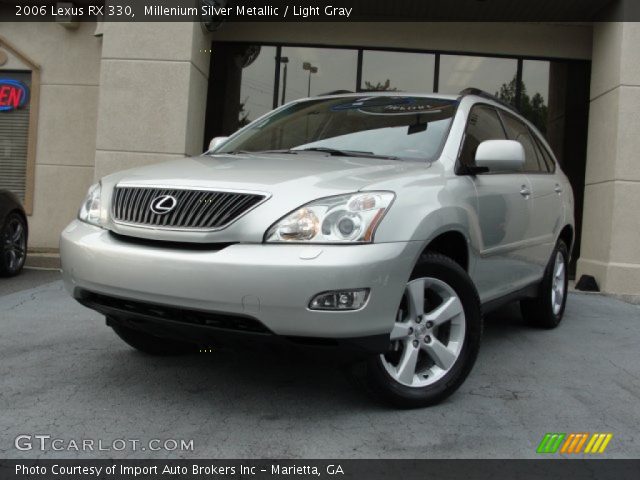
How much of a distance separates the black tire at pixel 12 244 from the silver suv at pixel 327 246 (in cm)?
391

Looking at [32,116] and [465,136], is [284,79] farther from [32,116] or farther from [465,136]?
[465,136]

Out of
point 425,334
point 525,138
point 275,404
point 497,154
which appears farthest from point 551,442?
point 525,138

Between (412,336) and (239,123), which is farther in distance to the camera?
(239,123)

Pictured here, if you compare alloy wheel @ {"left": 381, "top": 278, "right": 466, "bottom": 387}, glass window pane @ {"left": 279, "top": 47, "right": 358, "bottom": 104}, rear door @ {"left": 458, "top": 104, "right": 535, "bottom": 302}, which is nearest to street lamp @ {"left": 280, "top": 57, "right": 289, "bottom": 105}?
glass window pane @ {"left": 279, "top": 47, "right": 358, "bottom": 104}

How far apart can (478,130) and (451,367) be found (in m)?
1.63

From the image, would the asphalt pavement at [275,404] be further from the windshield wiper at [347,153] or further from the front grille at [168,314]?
the windshield wiper at [347,153]

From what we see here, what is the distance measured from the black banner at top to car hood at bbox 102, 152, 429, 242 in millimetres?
5304

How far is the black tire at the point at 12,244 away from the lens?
22.7 ft

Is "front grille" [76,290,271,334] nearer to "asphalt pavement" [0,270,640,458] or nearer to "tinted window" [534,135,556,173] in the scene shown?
"asphalt pavement" [0,270,640,458]

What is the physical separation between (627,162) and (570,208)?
2.88m

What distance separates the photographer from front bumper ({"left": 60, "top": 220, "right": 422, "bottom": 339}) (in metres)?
2.57

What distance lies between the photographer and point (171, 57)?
8000mm
